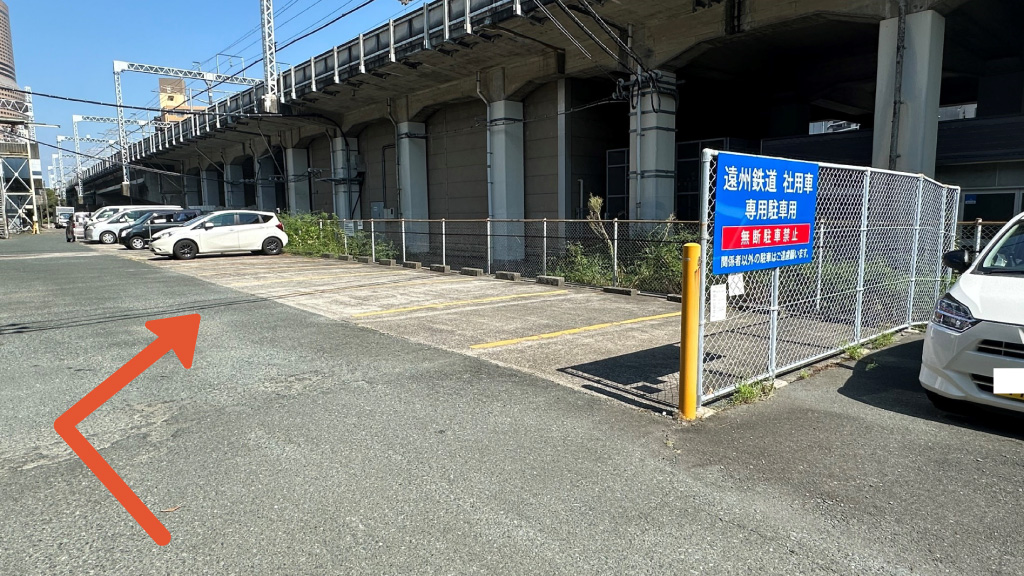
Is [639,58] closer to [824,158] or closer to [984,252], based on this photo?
[824,158]

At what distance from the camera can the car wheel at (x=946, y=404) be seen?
4746 millimetres

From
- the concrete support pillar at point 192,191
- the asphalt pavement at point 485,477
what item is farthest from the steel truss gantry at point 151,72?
the asphalt pavement at point 485,477

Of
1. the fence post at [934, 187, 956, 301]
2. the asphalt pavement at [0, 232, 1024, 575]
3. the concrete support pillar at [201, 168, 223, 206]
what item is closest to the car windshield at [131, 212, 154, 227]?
the concrete support pillar at [201, 168, 223, 206]

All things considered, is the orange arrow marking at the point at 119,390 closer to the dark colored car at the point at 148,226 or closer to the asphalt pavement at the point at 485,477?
the asphalt pavement at the point at 485,477

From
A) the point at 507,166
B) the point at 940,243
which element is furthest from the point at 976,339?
the point at 507,166

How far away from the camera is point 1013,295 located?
4535 millimetres

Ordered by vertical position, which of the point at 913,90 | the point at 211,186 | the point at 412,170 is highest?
the point at 211,186

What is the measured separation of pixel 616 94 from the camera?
1705 cm

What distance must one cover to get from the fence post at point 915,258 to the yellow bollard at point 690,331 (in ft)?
15.3

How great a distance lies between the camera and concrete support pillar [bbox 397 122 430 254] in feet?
83.6

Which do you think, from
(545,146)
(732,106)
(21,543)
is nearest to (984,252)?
(21,543)

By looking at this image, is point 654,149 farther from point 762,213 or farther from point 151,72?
point 151,72

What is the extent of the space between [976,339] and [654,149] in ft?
41.7

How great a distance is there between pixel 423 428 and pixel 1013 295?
4499 mm
